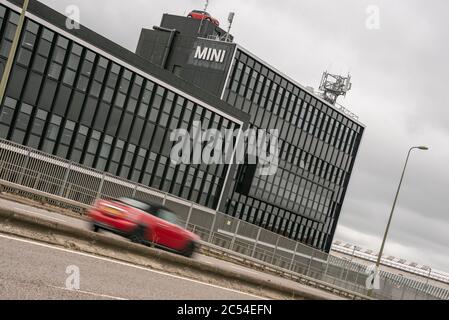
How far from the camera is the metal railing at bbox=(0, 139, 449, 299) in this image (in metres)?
25.7

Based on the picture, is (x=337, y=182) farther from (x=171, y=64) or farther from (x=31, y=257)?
(x=31, y=257)

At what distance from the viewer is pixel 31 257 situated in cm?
968

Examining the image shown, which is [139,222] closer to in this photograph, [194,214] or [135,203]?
[135,203]

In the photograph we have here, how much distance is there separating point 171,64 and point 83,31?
24926 millimetres

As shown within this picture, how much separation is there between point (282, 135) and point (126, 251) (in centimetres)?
5783

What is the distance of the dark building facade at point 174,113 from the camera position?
38.3m

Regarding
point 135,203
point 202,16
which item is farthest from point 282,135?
point 135,203

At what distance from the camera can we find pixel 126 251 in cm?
1245

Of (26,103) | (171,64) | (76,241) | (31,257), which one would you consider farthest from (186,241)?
(171,64)

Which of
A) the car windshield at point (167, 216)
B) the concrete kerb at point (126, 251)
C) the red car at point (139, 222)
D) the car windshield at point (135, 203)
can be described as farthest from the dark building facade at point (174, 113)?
the concrete kerb at point (126, 251)

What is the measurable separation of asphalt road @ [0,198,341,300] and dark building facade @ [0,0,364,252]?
2778 centimetres

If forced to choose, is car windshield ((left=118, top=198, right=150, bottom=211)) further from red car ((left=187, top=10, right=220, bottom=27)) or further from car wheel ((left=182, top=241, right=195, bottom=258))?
red car ((left=187, top=10, right=220, bottom=27))

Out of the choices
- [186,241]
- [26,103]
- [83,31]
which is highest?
[83,31]
